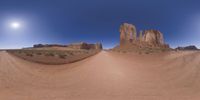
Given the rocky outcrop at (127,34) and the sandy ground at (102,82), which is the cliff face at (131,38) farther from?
the sandy ground at (102,82)

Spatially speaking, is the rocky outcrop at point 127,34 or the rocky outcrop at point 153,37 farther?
the rocky outcrop at point 153,37

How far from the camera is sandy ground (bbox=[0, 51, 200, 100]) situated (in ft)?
28.4

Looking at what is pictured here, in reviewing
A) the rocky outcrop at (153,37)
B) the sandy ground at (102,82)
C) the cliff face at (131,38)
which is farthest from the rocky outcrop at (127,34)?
→ the sandy ground at (102,82)

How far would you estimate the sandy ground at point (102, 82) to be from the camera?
8.66 meters

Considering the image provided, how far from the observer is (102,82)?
10891mm

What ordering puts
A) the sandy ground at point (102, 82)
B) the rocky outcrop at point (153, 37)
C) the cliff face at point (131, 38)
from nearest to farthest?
1. the sandy ground at point (102, 82)
2. the cliff face at point (131, 38)
3. the rocky outcrop at point (153, 37)

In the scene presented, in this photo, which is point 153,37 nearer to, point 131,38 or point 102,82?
point 131,38

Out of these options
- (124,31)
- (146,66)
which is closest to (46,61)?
(146,66)

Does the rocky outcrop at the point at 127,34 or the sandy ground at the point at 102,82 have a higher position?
the rocky outcrop at the point at 127,34

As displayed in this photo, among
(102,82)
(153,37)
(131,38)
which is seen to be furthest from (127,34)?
(102,82)

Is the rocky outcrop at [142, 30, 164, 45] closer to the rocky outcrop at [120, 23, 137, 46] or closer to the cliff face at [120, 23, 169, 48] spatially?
the cliff face at [120, 23, 169, 48]

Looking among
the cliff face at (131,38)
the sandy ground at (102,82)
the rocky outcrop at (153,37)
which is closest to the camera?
the sandy ground at (102,82)

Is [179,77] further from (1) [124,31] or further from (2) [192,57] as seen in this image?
(1) [124,31]

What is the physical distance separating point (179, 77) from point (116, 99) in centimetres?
597
